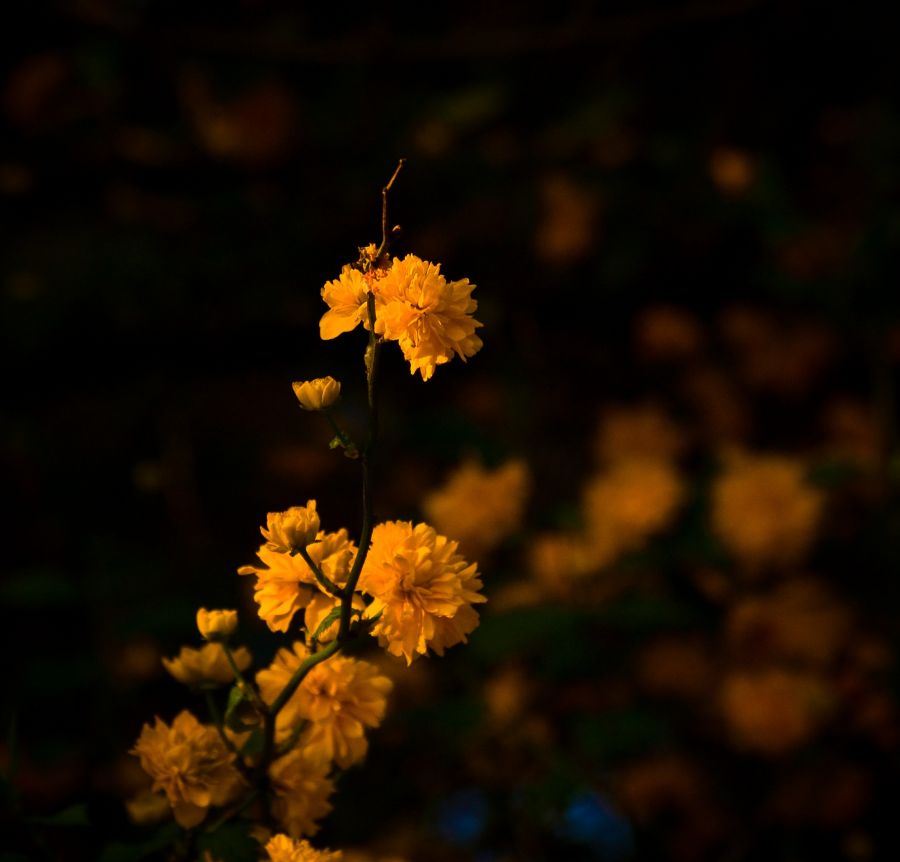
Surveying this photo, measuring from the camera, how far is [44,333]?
176 centimetres

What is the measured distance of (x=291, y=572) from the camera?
49cm

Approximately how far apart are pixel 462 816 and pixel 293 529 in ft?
3.23

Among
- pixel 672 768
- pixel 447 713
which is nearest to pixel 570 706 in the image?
pixel 672 768

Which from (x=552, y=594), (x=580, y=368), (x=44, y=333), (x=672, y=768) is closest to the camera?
(x=552, y=594)

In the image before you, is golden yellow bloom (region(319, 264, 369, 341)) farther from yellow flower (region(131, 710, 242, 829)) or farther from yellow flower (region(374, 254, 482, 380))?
yellow flower (region(131, 710, 242, 829))

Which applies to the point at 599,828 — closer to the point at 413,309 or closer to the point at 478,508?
the point at 478,508

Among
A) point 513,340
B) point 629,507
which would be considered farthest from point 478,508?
point 513,340

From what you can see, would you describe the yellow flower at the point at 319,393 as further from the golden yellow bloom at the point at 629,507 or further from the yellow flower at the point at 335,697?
the golden yellow bloom at the point at 629,507

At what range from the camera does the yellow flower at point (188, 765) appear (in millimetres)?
481

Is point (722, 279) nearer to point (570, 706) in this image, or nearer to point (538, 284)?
point (538, 284)

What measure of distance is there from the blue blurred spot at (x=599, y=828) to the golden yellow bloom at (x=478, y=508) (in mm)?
322

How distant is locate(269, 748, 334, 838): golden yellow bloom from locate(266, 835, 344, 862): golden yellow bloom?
0.04 meters

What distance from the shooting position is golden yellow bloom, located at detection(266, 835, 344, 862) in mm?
452

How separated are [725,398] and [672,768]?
0.77m
